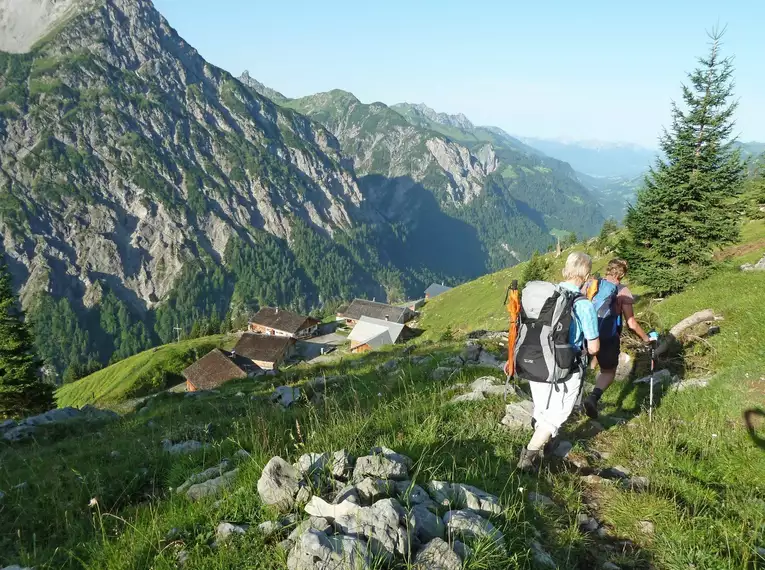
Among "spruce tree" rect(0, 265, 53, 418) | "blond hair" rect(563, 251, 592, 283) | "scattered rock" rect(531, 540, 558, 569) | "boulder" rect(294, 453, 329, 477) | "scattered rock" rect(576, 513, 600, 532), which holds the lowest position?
"spruce tree" rect(0, 265, 53, 418)

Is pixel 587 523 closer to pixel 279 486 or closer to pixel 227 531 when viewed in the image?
Result: pixel 279 486

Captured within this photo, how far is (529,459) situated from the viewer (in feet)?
18.6

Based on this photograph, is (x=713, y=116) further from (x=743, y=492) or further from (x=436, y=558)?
(x=436, y=558)

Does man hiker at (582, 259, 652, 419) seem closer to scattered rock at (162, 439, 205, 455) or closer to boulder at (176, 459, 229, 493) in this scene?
boulder at (176, 459, 229, 493)

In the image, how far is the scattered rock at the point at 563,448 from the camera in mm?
6332

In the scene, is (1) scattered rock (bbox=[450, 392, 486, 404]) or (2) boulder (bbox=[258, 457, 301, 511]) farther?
(1) scattered rock (bbox=[450, 392, 486, 404])

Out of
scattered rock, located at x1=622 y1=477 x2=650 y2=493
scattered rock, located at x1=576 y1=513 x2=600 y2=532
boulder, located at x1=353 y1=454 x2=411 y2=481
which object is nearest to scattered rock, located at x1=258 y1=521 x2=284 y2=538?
boulder, located at x1=353 y1=454 x2=411 y2=481

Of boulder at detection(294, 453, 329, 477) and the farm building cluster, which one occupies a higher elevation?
boulder at detection(294, 453, 329, 477)

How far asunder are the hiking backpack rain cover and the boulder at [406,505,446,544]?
2.64 m

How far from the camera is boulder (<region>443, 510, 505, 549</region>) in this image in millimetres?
3658

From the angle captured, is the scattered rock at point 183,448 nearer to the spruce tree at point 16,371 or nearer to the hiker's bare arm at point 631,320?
the hiker's bare arm at point 631,320

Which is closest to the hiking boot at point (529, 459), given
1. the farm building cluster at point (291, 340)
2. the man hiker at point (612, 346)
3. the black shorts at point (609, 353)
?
the man hiker at point (612, 346)

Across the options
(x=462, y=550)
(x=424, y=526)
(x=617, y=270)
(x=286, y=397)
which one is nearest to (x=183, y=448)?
(x=286, y=397)

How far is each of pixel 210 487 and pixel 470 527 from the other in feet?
9.47
